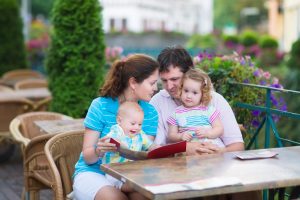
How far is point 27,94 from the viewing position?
898 cm

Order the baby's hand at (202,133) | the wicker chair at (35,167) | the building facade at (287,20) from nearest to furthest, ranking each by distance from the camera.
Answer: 1. the baby's hand at (202,133)
2. the wicker chair at (35,167)
3. the building facade at (287,20)

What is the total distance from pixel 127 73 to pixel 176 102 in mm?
498

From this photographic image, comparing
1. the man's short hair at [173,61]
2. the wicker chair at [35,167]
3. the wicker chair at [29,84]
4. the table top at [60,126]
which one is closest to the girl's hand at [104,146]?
the man's short hair at [173,61]

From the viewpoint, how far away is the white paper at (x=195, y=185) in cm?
293

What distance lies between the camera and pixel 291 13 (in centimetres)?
4241

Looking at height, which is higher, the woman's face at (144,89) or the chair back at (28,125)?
the woman's face at (144,89)

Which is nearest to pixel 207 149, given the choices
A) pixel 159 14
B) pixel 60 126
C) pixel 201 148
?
pixel 201 148

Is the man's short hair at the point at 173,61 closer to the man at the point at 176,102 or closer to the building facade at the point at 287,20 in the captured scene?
the man at the point at 176,102

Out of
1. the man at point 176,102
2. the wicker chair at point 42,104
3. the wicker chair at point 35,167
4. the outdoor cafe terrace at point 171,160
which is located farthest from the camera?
the wicker chair at point 42,104

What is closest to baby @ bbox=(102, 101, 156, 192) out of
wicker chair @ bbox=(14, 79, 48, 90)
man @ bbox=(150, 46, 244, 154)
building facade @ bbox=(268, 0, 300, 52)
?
man @ bbox=(150, 46, 244, 154)

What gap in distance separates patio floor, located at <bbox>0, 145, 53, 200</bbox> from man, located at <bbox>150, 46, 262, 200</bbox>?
107 inches

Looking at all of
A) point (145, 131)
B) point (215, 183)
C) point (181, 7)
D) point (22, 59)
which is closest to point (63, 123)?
point (145, 131)

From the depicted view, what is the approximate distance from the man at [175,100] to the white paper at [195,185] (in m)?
0.97

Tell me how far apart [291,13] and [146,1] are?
41.2 m
